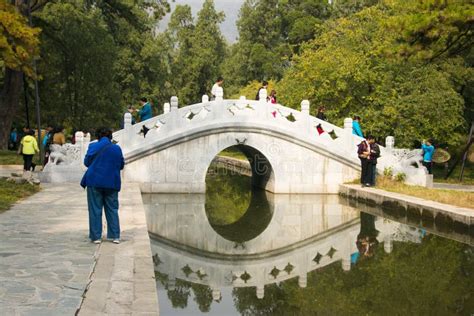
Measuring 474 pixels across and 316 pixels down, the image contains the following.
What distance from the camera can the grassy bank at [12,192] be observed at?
11503 mm

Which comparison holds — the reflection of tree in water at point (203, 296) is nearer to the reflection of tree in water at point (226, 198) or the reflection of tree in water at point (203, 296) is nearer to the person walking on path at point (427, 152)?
the reflection of tree in water at point (226, 198)

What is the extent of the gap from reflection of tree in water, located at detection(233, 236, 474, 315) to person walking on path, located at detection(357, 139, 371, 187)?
7.23 metres

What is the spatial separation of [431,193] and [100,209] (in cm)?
911

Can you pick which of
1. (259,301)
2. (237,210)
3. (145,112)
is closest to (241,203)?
(237,210)

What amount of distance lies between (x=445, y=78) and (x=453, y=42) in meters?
11.5

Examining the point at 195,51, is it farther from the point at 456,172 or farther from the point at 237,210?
the point at 237,210

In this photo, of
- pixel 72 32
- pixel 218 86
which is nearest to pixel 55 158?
pixel 218 86

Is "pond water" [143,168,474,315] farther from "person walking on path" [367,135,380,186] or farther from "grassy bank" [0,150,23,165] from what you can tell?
"grassy bank" [0,150,23,165]

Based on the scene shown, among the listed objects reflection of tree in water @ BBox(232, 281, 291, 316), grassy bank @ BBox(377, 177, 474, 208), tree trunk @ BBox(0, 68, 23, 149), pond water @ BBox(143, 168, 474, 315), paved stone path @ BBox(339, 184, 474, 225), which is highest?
tree trunk @ BBox(0, 68, 23, 149)

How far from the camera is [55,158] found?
16.4m

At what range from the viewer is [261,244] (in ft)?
35.1

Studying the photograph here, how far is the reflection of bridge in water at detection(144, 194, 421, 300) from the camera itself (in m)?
8.45

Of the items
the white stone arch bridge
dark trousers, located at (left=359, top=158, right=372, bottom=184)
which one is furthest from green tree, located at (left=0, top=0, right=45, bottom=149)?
dark trousers, located at (left=359, top=158, right=372, bottom=184)

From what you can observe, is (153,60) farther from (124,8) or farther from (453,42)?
(453,42)
